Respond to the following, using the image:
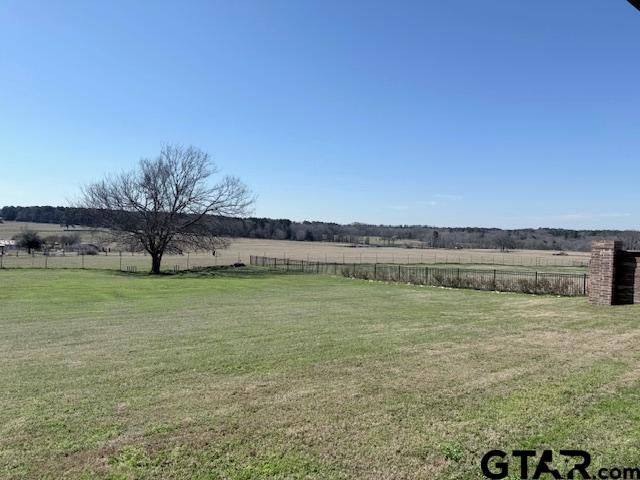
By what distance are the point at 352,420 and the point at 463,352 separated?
4067 mm

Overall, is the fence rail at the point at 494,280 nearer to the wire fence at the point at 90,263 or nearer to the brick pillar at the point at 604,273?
the brick pillar at the point at 604,273

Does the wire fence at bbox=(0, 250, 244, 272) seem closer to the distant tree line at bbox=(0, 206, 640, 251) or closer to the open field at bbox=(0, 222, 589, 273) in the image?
the open field at bbox=(0, 222, 589, 273)

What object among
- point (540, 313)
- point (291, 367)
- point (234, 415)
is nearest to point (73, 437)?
point (234, 415)

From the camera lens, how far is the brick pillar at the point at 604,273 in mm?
14781

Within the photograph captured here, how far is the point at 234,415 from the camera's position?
18.3ft

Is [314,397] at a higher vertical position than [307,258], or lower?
higher

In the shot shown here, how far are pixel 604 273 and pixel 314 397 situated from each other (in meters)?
12.0

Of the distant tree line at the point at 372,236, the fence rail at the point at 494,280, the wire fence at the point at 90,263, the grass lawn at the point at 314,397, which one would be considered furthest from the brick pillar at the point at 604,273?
the distant tree line at the point at 372,236
